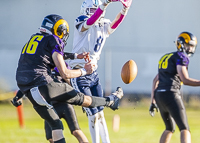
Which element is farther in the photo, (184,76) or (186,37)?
(186,37)

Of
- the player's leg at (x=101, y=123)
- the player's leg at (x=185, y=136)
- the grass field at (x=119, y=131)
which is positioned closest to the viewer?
the player's leg at (x=185, y=136)

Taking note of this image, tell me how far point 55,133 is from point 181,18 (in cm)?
1311

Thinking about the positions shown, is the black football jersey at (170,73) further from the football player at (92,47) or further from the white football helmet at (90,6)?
the white football helmet at (90,6)

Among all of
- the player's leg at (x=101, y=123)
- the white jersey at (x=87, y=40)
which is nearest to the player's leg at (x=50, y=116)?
the player's leg at (x=101, y=123)

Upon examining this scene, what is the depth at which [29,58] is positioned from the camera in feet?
17.0

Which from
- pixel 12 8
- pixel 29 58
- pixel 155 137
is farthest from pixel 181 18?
pixel 29 58

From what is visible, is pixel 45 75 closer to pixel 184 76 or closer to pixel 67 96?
pixel 67 96

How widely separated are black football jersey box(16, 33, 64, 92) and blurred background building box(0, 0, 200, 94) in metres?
10.7

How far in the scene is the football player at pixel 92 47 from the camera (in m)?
5.94

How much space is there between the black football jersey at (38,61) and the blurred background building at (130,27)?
10.7 metres

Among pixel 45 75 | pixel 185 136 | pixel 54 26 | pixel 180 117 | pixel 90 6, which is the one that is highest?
pixel 90 6

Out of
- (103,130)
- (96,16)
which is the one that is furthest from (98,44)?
(103,130)

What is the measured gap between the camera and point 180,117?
555 cm

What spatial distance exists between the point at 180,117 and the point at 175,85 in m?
0.44
